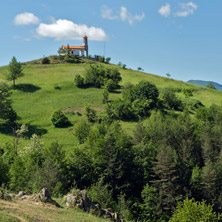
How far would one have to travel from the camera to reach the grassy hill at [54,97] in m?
75.2

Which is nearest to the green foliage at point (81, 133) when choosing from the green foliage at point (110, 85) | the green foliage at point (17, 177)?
the green foliage at point (17, 177)

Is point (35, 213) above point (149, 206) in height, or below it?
above

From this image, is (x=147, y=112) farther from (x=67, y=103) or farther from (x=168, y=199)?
(x=168, y=199)

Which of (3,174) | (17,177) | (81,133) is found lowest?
(17,177)

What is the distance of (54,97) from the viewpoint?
101 meters

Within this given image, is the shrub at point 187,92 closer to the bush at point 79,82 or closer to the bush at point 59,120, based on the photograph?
the bush at point 79,82

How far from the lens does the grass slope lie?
20.7 m

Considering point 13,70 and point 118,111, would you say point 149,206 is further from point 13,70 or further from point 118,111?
point 13,70

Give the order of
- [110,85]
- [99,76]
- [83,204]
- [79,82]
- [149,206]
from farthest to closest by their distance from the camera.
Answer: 1. [99,76]
2. [79,82]
3. [110,85]
4. [149,206]
5. [83,204]

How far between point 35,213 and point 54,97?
8092cm

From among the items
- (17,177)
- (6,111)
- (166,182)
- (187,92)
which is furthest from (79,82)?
(17,177)

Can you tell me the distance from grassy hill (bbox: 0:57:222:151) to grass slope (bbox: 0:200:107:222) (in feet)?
133

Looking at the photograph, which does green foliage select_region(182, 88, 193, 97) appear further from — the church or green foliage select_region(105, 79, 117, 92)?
the church

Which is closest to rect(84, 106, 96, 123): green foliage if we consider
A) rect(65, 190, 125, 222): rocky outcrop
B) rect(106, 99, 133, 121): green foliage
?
rect(106, 99, 133, 121): green foliage
